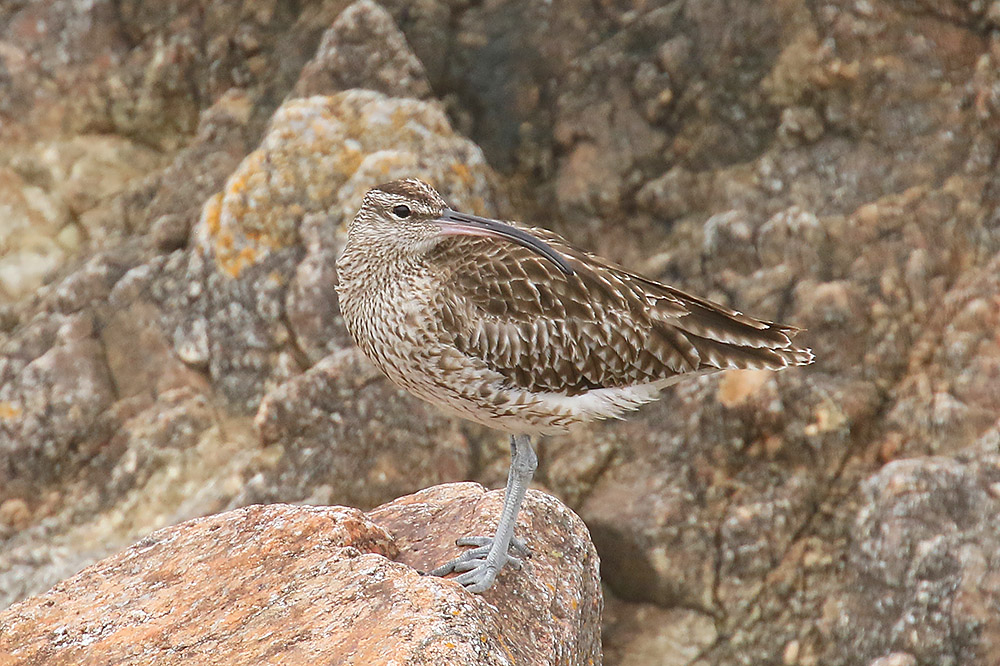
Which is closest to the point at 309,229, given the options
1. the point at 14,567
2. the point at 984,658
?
Answer: the point at 14,567

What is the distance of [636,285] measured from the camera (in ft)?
21.1

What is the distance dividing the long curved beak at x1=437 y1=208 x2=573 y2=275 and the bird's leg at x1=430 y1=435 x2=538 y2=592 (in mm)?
1145

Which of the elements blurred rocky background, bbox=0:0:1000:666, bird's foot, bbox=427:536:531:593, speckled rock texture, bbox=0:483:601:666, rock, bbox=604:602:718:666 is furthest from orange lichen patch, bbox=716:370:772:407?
bird's foot, bbox=427:536:531:593

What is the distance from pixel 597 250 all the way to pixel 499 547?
172 inches

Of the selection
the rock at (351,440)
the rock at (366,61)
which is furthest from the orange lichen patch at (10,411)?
the rock at (366,61)

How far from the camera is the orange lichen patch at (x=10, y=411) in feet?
30.3

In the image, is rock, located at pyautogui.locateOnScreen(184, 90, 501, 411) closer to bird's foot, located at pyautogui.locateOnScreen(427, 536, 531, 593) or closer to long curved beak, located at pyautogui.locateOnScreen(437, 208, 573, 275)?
long curved beak, located at pyautogui.locateOnScreen(437, 208, 573, 275)

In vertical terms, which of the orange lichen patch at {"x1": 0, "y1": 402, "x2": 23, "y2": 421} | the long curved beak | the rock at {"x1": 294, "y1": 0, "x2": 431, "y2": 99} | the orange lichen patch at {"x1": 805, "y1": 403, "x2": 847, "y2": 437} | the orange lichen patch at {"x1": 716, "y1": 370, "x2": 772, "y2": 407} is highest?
the rock at {"x1": 294, "y1": 0, "x2": 431, "y2": 99}

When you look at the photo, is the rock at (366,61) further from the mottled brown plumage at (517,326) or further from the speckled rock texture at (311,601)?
the speckled rock texture at (311,601)

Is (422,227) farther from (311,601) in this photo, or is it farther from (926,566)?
(926,566)

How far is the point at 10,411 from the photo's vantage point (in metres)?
9.27

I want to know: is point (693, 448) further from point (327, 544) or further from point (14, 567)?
point (14, 567)

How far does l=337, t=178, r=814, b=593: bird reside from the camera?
5.87 metres

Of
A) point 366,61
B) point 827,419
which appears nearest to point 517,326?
point 827,419
